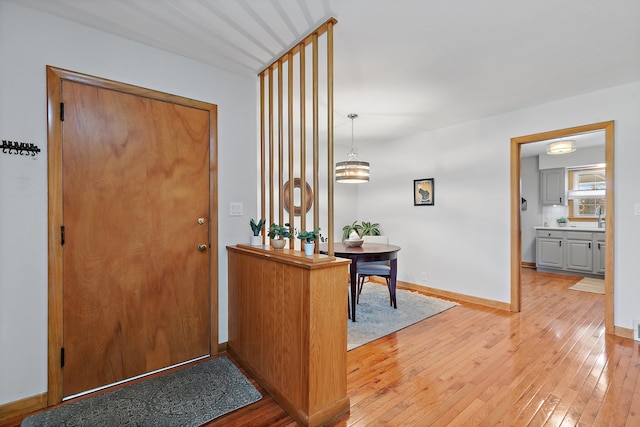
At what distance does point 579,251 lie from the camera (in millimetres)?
5434

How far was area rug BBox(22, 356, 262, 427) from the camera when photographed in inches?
67.7

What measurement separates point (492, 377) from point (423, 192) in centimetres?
283

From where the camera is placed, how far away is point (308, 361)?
1646mm

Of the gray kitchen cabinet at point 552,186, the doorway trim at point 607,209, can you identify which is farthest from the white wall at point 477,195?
the gray kitchen cabinet at point 552,186

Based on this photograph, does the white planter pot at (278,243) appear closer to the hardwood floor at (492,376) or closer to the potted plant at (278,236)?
the potted plant at (278,236)

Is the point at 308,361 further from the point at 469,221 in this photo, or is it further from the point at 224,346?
the point at 469,221

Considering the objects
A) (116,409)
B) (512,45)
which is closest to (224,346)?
(116,409)

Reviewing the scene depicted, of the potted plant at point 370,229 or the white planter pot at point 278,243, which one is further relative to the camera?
the potted plant at point 370,229

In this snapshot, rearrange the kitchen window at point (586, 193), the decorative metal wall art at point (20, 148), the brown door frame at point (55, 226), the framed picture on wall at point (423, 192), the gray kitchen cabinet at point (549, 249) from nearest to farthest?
the decorative metal wall art at point (20, 148) < the brown door frame at point (55, 226) < the framed picture on wall at point (423, 192) < the gray kitchen cabinet at point (549, 249) < the kitchen window at point (586, 193)

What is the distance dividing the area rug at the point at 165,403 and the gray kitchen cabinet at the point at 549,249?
20.1ft

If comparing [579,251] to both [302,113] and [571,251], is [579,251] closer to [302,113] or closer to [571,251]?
[571,251]

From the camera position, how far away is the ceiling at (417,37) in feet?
5.99

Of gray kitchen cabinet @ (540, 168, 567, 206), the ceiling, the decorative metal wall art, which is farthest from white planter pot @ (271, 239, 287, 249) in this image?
gray kitchen cabinet @ (540, 168, 567, 206)

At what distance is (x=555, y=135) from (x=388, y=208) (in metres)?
2.40
